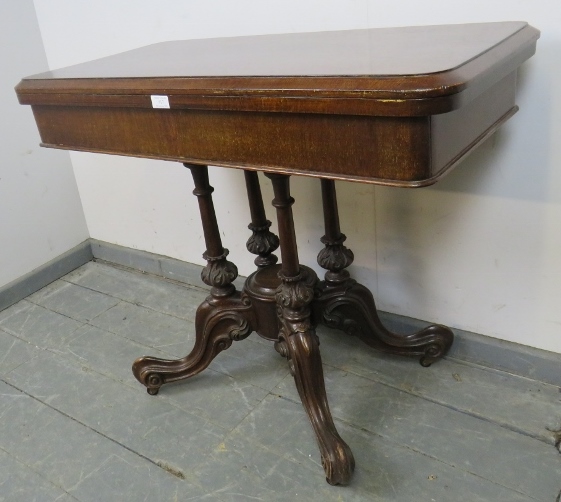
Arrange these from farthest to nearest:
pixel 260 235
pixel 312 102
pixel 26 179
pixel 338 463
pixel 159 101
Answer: pixel 26 179 → pixel 260 235 → pixel 338 463 → pixel 159 101 → pixel 312 102

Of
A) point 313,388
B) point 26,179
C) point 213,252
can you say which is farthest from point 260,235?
point 26,179

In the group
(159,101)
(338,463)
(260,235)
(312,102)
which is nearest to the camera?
(312,102)

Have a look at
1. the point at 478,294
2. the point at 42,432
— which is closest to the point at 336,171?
the point at 478,294

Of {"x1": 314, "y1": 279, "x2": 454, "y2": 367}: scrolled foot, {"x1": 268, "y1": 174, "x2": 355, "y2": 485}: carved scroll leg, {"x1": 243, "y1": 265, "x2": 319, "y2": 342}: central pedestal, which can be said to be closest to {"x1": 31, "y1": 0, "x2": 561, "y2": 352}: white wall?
{"x1": 314, "y1": 279, "x2": 454, "y2": 367}: scrolled foot

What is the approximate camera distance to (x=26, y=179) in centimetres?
200

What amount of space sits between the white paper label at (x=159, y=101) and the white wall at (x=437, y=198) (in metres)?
0.58

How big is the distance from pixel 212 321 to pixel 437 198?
60 cm

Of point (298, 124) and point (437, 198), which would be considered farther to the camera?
point (437, 198)

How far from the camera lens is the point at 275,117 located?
0.85 meters

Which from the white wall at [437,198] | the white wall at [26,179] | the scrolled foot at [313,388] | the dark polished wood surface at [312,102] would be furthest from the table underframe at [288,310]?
the white wall at [26,179]

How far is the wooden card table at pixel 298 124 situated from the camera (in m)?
0.77

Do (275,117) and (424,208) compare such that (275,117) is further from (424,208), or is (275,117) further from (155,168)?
(155,168)

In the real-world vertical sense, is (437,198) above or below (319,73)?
below

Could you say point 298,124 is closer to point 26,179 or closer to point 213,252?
point 213,252
